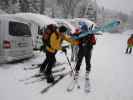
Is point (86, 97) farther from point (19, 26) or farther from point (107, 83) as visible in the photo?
point (19, 26)

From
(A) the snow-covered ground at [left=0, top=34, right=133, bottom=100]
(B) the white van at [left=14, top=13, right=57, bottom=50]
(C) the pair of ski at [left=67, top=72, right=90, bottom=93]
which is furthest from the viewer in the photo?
(B) the white van at [left=14, top=13, right=57, bottom=50]

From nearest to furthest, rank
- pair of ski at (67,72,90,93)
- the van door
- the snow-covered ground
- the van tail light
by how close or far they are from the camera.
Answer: the snow-covered ground → pair of ski at (67,72,90,93) → the van tail light → the van door

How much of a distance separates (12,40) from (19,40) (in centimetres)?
55

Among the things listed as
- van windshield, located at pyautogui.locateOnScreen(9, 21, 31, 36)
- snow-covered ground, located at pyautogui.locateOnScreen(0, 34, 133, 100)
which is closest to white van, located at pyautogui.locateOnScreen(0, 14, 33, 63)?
van windshield, located at pyautogui.locateOnScreen(9, 21, 31, 36)

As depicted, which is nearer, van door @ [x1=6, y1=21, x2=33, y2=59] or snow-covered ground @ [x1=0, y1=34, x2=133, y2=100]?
snow-covered ground @ [x1=0, y1=34, x2=133, y2=100]

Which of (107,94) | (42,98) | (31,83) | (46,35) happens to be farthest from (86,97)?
(46,35)

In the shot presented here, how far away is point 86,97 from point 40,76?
228cm

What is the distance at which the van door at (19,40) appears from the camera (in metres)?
9.73

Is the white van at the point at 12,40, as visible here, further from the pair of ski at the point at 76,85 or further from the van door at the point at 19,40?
the pair of ski at the point at 76,85

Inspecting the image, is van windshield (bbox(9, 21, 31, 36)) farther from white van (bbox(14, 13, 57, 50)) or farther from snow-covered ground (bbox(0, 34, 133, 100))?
white van (bbox(14, 13, 57, 50))

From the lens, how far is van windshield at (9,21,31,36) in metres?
9.79

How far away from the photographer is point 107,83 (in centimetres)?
847

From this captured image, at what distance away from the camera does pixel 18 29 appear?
10391 millimetres

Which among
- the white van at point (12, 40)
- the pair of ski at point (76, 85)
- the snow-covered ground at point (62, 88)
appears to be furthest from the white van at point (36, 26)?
the pair of ski at point (76, 85)
